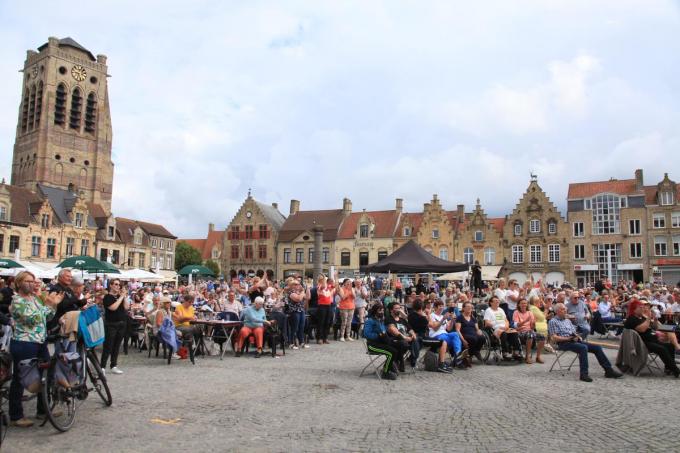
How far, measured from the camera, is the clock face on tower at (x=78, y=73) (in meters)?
75.1

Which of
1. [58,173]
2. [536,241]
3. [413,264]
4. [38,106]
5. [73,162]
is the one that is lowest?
[413,264]

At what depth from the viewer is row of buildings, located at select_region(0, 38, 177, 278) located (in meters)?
53.0

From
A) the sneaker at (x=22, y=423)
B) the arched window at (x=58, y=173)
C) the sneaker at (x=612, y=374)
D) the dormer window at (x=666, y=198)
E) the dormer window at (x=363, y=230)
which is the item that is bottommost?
the sneaker at (x=22, y=423)

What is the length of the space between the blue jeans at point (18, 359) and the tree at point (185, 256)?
66.4 metres

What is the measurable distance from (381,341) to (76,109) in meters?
76.9

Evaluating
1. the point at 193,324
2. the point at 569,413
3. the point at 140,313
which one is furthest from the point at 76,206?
the point at 569,413

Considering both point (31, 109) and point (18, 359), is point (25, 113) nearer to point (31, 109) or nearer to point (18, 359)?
point (31, 109)

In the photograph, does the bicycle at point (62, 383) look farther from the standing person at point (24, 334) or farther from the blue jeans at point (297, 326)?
the blue jeans at point (297, 326)

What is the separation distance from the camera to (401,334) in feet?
32.5

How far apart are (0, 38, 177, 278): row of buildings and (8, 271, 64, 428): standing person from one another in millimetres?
48577

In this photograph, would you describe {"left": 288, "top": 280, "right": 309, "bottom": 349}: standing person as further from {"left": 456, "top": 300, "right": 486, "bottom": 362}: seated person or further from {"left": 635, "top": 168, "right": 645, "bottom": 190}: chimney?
{"left": 635, "top": 168, "right": 645, "bottom": 190}: chimney

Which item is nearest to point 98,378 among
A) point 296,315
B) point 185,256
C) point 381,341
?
point 381,341

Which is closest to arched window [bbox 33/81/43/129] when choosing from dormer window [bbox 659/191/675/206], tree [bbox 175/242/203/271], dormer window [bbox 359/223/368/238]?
tree [bbox 175/242/203/271]

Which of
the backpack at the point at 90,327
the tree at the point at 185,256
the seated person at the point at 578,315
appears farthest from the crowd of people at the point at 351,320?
the tree at the point at 185,256
